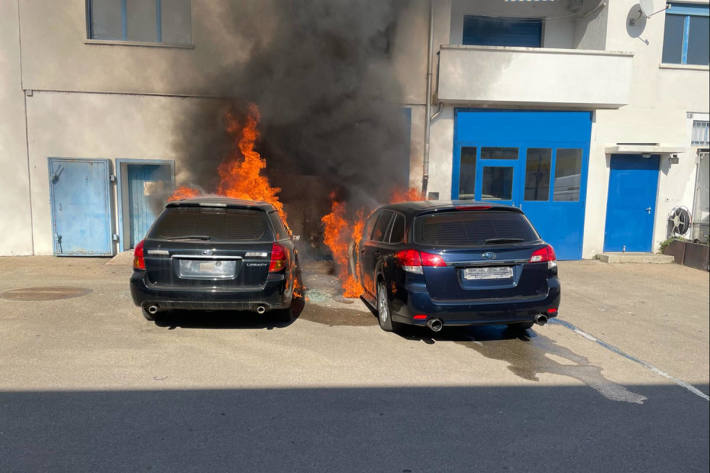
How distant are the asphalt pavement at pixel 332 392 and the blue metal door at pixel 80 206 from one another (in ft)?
13.5

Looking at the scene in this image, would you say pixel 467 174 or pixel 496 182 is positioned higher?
pixel 467 174

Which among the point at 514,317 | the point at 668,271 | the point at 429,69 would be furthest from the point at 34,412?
the point at 668,271

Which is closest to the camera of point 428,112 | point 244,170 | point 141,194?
point 244,170

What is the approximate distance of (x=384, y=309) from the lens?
19.5ft

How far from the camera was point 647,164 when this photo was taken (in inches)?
504

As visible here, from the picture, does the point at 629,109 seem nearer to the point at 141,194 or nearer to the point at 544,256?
the point at 544,256

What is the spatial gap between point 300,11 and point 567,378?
9620 millimetres

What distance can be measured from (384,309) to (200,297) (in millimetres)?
2148

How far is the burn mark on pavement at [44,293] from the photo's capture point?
7266mm

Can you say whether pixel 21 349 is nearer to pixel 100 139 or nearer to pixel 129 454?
pixel 129 454

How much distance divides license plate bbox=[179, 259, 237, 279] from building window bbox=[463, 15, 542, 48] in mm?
10219

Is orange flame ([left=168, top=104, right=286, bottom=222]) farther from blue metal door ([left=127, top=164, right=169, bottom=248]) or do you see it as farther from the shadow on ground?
the shadow on ground

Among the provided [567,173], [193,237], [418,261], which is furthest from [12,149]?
[567,173]

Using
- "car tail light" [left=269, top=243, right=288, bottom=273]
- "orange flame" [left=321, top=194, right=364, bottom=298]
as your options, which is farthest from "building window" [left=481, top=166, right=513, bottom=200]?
"car tail light" [left=269, top=243, right=288, bottom=273]
